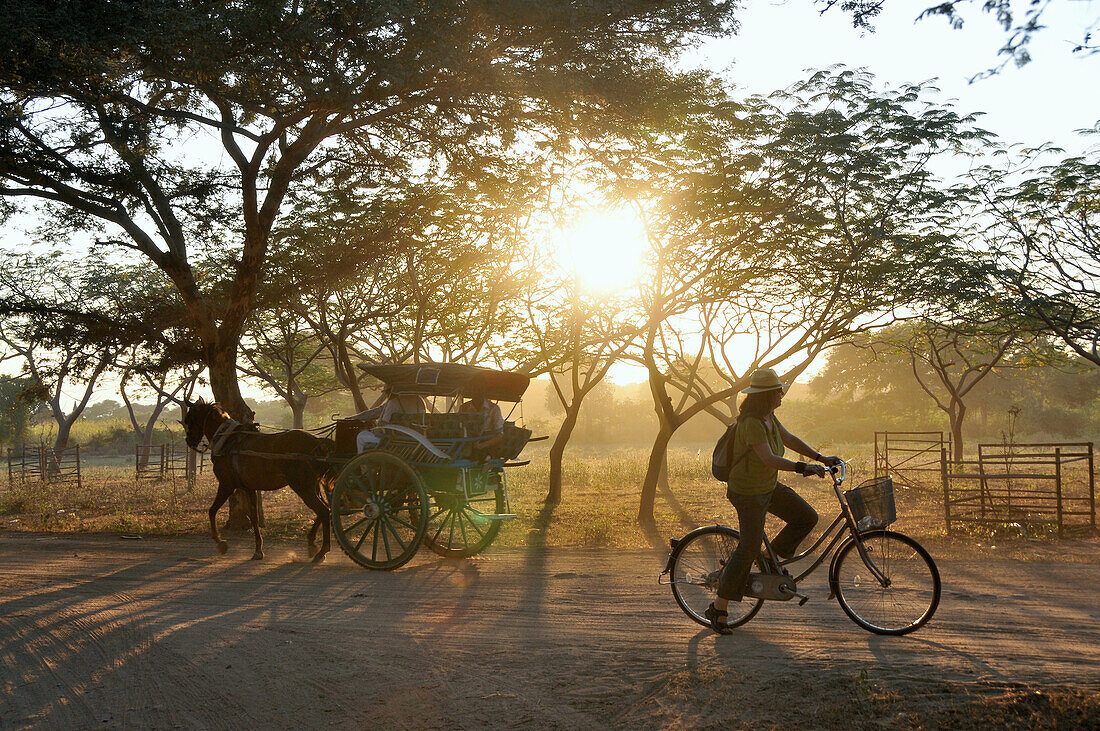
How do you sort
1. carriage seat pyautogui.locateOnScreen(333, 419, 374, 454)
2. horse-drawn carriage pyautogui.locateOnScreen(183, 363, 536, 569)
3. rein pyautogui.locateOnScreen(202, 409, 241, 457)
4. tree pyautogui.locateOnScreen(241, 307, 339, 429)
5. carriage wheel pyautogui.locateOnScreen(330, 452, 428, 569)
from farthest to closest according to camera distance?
tree pyautogui.locateOnScreen(241, 307, 339, 429), rein pyautogui.locateOnScreen(202, 409, 241, 457), carriage seat pyautogui.locateOnScreen(333, 419, 374, 454), horse-drawn carriage pyautogui.locateOnScreen(183, 363, 536, 569), carriage wheel pyautogui.locateOnScreen(330, 452, 428, 569)

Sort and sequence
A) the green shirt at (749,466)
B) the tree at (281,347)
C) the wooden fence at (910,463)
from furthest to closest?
1. the tree at (281,347)
2. the wooden fence at (910,463)
3. the green shirt at (749,466)

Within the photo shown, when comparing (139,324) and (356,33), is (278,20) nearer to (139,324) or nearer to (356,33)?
(356,33)

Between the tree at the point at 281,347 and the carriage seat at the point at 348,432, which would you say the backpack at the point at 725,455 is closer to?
the carriage seat at the point at 348,432

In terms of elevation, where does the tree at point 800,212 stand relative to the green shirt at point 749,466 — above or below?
above

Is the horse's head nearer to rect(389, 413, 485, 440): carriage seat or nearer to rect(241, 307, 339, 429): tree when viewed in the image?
rect(389, 413, 485, 440): carriage seat

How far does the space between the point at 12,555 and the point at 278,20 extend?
794 centimetres

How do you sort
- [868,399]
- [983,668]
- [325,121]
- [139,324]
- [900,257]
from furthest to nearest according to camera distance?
1. [868,399]
2. [900,257]
3. [139,324]
4. [325,121]
5. [983,668]

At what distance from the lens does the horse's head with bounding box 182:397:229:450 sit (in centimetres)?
1111

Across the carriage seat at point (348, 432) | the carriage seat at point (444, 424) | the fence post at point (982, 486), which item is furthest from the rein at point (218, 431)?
the fence post at point (982, 486)

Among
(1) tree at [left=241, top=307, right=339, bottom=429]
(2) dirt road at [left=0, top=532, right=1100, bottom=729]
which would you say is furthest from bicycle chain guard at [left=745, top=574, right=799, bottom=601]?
(1) tree at [left=241, top=307, right=339, bottom=429]

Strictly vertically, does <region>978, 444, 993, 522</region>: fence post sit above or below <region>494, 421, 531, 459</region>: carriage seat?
below

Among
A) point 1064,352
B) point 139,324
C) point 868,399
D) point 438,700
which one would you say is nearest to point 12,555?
point 139,324

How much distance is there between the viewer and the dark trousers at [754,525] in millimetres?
5895

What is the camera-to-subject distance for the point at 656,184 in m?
13.8
